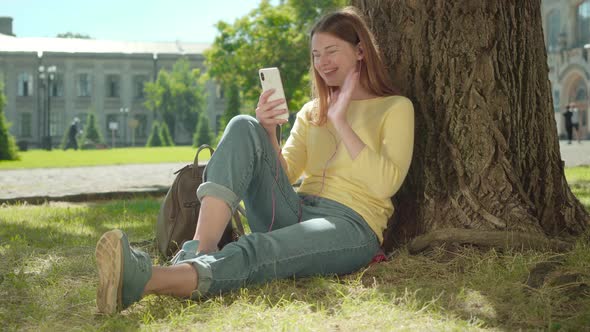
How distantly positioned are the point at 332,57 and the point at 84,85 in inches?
2023

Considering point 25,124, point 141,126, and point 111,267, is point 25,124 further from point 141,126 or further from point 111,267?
point 111,267

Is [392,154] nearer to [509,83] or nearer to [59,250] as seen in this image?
[509,83]

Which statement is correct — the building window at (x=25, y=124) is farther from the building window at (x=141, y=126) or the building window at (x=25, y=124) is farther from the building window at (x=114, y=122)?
the building window at (x=141, y=126)

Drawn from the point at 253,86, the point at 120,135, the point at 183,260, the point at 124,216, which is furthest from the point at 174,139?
the point at 183,260

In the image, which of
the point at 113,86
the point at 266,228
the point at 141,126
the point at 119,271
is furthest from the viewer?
the point at 113,86

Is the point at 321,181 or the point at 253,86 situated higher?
the point at 253,86

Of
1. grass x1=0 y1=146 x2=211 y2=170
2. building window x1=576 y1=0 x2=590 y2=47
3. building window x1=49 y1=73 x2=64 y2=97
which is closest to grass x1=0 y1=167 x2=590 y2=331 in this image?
grass x1=0 y1=146 x2=211 y2=170

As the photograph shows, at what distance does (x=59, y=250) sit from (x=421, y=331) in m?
2.46

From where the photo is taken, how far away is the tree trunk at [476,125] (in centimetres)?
338

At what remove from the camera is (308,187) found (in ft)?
10.7

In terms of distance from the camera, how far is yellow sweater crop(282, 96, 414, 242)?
298 cm

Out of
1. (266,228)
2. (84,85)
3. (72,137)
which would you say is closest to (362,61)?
(266,228)

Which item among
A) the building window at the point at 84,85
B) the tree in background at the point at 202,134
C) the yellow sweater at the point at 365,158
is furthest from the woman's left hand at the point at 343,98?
the building window at the point at 84,85

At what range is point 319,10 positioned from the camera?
92.5 feet
